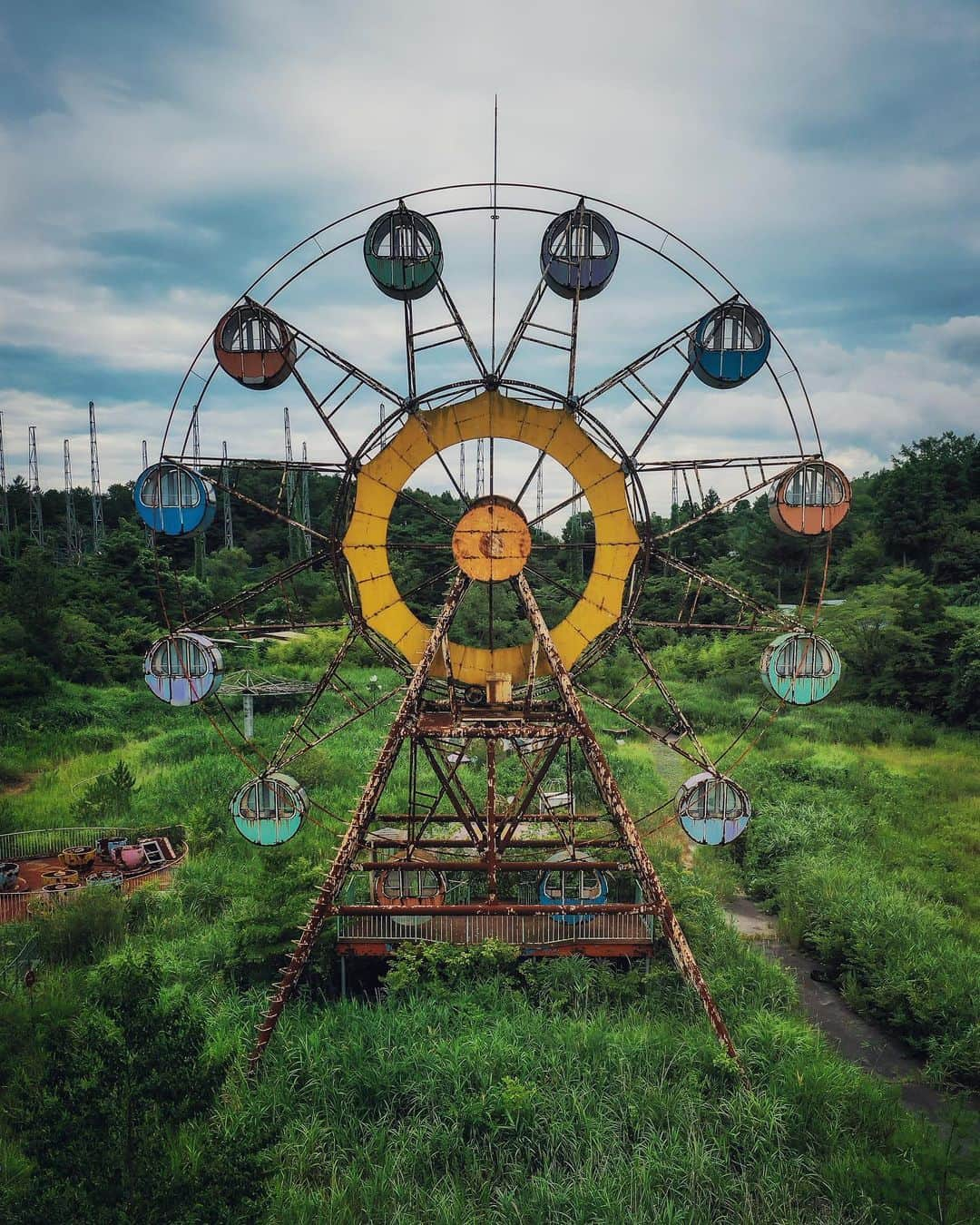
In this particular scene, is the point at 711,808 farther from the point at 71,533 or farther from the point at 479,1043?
the point at 71,533

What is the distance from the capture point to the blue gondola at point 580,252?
44.5ft

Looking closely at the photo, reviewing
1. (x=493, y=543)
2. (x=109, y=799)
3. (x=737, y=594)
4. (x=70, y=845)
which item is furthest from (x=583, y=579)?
(x=493, y=543)

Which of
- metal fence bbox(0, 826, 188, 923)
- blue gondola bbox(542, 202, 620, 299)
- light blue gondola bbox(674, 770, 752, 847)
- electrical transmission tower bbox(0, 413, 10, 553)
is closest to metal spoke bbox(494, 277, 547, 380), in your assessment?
blue gondola bbox(542, 202, 620, 299)

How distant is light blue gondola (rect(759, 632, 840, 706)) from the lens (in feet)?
43.6

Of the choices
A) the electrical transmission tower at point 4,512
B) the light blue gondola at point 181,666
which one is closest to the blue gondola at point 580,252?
the light blue gondola at point 181,666

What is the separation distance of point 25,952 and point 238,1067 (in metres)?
6.66

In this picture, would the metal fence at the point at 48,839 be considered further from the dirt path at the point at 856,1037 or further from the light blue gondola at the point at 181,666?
the dirt path at the point at 856,1037

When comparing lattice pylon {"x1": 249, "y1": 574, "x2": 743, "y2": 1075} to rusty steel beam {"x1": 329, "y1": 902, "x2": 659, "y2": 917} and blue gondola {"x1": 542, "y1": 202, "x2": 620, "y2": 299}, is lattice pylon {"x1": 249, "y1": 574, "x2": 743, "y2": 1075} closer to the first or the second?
rusty steel beam {"x1": 329, "y1": 902, "x2": 659, "y2": 917}

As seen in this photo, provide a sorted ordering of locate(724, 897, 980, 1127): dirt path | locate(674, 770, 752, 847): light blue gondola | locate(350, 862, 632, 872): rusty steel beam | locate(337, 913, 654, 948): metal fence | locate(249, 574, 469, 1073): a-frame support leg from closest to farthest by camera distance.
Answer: locate(249, 574, 469, 1073): a-frame support leg < locate(350, 862, 632, 872): rusty steel beam < locate(724, 897, 980, 1127): dirt path < locate(674, 770, 752, 847): light blue gondola < locate(337, 913, 654, 948): metal fence

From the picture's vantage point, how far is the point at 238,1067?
11930 millimetres

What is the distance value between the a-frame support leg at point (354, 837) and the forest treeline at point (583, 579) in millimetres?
15716

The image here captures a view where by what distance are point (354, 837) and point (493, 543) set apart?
15.6 ft

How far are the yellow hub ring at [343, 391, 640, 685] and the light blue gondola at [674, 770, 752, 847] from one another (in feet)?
9.31

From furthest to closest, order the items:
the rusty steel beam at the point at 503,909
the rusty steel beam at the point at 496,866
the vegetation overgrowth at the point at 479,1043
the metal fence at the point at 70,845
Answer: the metal fence at the point at 70,845 → the rusty steel beam at the point at 496,866 → the rusty steel beam at the point at 503,909 → the vegetation overgrowth at the point at 479,1043
